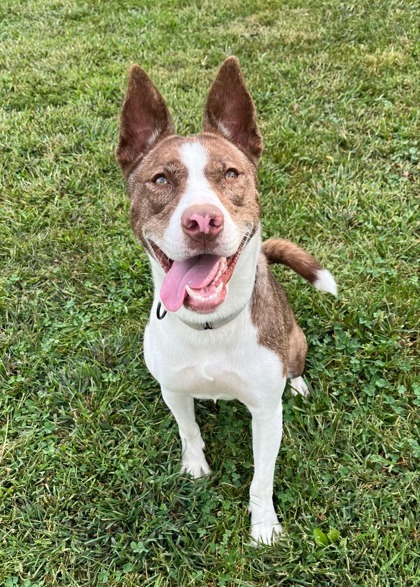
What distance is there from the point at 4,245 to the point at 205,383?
9.25ft

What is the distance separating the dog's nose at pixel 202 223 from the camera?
1.98 m

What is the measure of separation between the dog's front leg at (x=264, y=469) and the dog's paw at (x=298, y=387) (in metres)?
0.72

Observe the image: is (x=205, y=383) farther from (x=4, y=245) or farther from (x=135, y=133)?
(x=4, y=245)

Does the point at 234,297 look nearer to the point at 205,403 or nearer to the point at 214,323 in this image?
the point at 214,323

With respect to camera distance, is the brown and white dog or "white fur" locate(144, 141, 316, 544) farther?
"white fur" locate(144, 141, 316, 544)

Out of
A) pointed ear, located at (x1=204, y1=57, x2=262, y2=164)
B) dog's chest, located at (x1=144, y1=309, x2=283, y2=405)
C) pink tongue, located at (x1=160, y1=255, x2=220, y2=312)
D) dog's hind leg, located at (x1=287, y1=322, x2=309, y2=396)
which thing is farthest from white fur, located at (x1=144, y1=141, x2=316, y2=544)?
dog's hind leg, located at (x1=287, y1=322, x2=309, y2=396)

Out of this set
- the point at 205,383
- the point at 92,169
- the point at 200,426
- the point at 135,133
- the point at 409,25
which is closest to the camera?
the point at 205,383

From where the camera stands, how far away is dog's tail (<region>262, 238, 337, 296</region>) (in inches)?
127

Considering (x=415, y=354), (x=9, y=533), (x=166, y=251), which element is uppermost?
(x=166, y=251)

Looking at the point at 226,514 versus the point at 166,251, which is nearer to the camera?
the point at 166,251

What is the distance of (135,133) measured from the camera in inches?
108

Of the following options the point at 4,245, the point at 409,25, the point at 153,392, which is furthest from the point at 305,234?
the point at 409,25

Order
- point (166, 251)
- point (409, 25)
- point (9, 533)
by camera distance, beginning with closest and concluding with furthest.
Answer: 1. point (166, 251)
2. point (9, 533)
3. point (409, 25)

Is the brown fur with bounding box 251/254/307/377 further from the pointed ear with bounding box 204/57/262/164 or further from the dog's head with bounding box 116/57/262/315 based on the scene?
the pointed ear with bounding box 204/57/262/164
